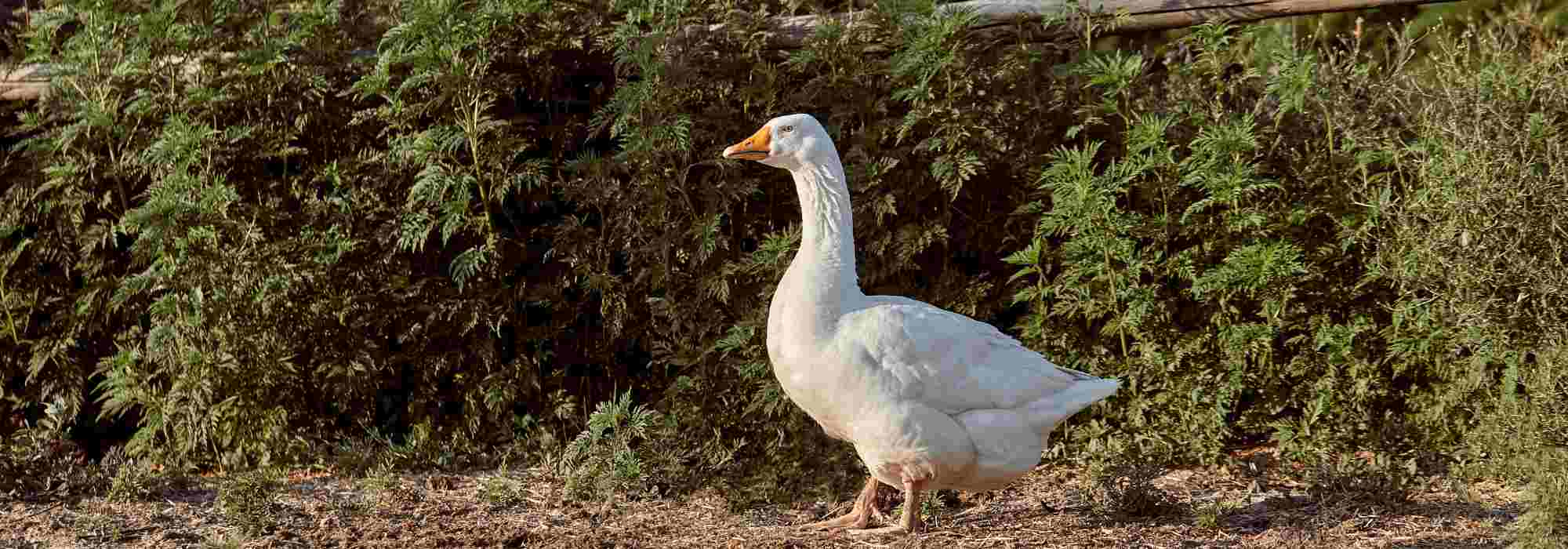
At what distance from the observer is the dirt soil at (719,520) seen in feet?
17.1

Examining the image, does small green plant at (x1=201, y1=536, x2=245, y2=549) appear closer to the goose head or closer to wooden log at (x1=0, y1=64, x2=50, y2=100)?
the goose head

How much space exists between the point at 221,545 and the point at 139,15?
9.38 ft

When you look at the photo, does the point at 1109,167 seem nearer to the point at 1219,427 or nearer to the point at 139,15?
the point at 1219,427

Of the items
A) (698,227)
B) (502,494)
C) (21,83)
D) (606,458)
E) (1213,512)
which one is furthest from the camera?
(21,83)

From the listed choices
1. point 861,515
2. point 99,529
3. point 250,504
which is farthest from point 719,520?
point 99,529

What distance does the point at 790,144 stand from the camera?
17.1 ft

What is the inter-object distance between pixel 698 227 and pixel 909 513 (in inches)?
66.6

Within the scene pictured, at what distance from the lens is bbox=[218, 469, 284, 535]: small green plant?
5387 mm

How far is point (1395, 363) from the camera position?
241 inches

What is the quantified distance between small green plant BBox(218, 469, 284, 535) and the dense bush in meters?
0.99

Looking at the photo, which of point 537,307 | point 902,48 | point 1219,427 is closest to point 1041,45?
point 902,48

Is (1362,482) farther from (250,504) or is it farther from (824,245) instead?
(250,504)

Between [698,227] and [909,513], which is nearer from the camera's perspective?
[909,513]

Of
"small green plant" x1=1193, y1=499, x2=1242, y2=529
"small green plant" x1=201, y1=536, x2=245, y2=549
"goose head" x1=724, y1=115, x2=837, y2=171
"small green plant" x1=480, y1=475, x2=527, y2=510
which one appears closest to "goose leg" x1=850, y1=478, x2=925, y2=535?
"small green plant" x1=1193, y1=499, x2=1242, y2=529
